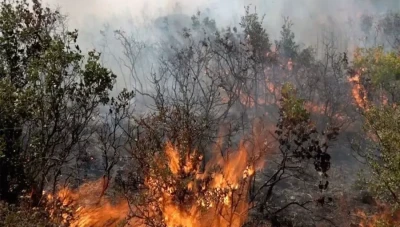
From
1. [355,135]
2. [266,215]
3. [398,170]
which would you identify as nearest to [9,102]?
[398,170]

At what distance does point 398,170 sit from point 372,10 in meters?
100

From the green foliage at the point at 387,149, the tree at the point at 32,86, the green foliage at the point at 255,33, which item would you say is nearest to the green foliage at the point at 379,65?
the green foliage at the point at 255,33

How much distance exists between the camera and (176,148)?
22.9m

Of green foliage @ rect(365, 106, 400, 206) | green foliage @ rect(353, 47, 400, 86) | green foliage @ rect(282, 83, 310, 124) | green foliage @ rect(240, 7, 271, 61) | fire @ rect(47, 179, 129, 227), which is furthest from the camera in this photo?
green foliage @ rect(240, 7, 271, 61)

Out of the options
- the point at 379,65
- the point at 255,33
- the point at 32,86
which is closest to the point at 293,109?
the point at 379,65

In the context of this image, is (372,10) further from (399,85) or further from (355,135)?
(399,85)

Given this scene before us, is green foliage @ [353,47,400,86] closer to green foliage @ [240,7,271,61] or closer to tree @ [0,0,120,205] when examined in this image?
green foliage @ [240,7,271,61]

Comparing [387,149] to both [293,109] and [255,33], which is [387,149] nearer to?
[293,109]

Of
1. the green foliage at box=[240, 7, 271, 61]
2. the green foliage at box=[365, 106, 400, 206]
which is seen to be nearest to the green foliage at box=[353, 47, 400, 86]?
the green foliage at box=[240, 7, 271, 61]

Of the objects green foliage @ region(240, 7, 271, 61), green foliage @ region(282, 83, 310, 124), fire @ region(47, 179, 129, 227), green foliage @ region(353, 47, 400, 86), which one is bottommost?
fire @ region(47, 179, 129, 227)

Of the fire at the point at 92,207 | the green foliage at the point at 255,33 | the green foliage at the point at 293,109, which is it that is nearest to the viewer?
the fire at the point at 92,207

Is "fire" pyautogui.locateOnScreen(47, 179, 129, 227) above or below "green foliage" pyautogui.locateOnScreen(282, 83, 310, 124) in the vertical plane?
below

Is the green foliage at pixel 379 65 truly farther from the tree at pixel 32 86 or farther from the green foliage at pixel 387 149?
the tree at pixel 32 86

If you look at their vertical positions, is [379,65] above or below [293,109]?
above
